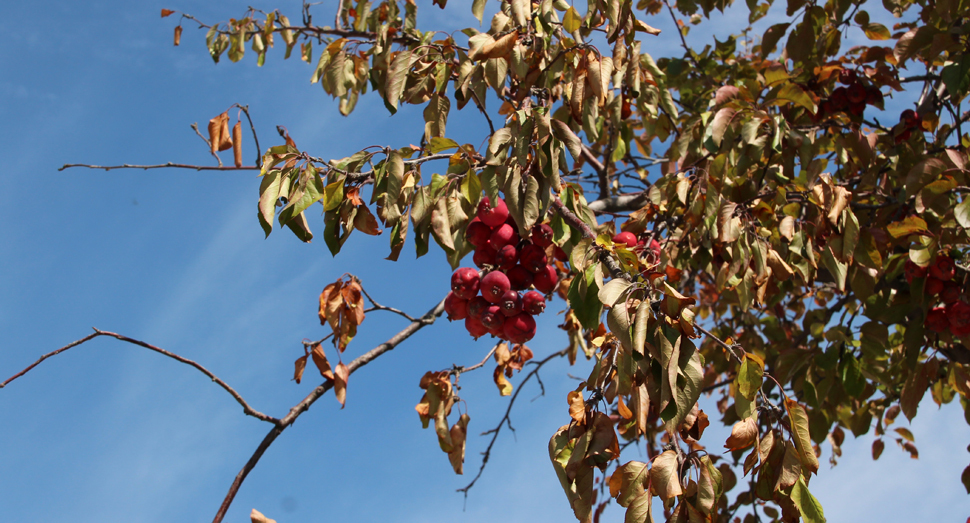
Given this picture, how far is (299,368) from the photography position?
234cm

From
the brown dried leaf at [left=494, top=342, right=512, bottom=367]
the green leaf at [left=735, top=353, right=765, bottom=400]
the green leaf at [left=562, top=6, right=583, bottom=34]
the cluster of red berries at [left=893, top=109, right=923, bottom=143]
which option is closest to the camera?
the green leaf at [left=735, top=353, right=765, bottom=400]

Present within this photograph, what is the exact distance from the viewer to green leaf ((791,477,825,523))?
1.28 meters

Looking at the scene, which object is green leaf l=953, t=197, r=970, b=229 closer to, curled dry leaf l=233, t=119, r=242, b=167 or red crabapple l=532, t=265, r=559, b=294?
red crabapple l=532, t=265, r=559, b=294

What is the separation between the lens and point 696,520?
1285 millimetres

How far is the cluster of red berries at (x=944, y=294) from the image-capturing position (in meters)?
2.28

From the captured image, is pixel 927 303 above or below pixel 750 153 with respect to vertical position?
below

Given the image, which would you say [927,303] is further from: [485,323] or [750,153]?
[485,323]

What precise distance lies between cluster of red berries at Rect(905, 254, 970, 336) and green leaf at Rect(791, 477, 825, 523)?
1.41m

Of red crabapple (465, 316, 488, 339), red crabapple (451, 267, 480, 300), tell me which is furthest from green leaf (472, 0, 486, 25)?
red crabapple (465, 316, 488, 339)

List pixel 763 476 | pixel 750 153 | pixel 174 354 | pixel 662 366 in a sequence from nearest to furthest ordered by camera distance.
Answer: pixel 662 366 < pixel 763 476 < pixel 174 354 < pixel 750 153

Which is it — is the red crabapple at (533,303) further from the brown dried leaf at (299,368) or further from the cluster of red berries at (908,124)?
the cluster of red berries at (908,124)

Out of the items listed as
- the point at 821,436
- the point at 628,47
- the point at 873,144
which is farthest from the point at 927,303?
the point at 628,47

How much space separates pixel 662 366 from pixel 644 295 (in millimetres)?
146

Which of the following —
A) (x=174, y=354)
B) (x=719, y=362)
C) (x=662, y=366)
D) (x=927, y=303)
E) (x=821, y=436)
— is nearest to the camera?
(x=662, y=366)
